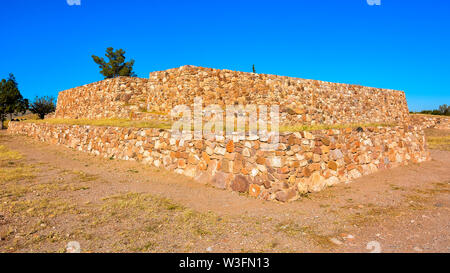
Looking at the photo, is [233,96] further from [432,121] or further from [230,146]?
[432,121]

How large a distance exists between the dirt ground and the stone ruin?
0.50m

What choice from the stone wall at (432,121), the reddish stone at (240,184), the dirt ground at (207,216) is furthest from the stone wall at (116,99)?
the stone wall at (432,121)

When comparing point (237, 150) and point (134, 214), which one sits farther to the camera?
point (237, 150)

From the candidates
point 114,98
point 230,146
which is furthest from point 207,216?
point 114,98

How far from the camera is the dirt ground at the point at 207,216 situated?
3.63m

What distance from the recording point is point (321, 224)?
437 centimetres

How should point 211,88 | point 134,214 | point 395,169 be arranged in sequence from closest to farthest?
point 134,214 < point 395,169 < point 211,88

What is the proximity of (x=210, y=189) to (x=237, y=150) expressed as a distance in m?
1.24

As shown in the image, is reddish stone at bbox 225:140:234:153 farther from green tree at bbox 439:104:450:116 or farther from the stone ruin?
green tree at bbox 439:104:450:116

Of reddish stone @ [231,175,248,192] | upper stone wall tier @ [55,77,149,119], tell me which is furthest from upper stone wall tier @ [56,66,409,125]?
reddish stone @ [231,175,248,192]

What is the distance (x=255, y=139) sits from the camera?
6.02 meters

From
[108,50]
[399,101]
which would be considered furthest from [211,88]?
[108,50]

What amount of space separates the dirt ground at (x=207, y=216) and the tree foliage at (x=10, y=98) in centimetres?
3320
